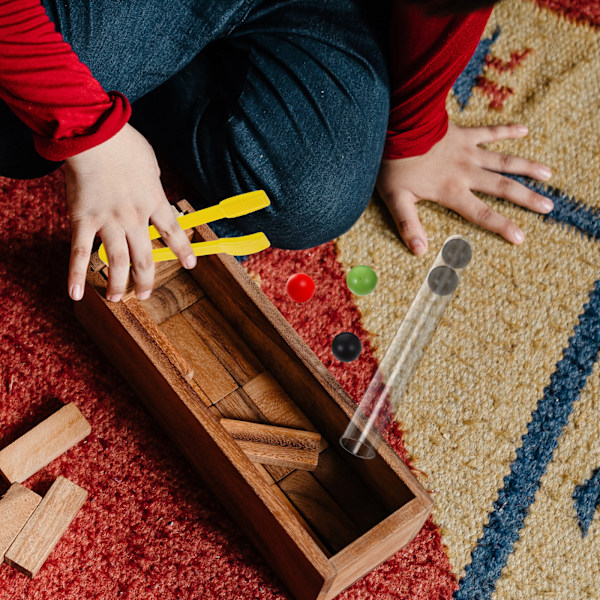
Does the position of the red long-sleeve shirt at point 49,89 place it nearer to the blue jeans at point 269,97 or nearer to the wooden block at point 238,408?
the blue jeans at point 269,97

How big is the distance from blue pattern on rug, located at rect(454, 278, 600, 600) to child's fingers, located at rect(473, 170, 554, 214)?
0.12 metres

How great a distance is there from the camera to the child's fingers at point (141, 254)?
26.9 inches

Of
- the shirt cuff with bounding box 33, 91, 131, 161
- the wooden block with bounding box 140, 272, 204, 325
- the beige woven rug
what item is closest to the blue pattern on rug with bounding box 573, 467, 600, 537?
the beige woven rug

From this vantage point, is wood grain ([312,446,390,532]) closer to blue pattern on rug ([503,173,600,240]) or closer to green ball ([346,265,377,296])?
green ball ([346,265,377,296])

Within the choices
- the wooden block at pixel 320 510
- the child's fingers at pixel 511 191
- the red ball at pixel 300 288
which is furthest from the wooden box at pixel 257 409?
the child's fingers at pixel 511 191

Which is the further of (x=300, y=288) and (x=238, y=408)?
(x=300, y=288)

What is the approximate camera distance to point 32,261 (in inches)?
33.2

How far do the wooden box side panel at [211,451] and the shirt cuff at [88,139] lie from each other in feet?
0.39

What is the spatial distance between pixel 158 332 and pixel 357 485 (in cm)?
25

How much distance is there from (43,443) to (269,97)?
0.43 meters

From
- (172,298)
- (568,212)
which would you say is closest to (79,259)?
(172,298)

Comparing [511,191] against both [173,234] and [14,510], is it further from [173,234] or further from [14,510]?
[14,510]

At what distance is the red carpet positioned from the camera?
0.73 meters

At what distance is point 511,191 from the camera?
37.3 inches
